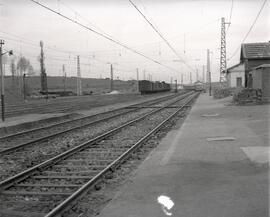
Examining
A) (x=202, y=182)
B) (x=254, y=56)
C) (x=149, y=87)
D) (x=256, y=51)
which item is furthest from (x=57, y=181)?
(x=149, y=87)

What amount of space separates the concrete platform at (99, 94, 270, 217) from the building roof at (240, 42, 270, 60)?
36700 mm

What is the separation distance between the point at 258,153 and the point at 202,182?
3392 millimetres

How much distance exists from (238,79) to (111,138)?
43.5m

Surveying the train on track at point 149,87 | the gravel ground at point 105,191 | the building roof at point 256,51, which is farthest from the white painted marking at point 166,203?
the train on track at point 149,87

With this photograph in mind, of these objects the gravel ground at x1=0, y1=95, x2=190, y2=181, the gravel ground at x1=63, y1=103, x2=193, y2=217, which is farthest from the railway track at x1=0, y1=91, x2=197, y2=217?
the gravel ground at x1=0, y1=95, x2=190, y2=181

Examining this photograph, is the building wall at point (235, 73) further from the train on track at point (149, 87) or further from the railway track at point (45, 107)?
the train on track at point (149, 87)

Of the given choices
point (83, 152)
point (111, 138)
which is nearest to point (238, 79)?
point (111, 138)

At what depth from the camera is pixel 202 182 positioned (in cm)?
809

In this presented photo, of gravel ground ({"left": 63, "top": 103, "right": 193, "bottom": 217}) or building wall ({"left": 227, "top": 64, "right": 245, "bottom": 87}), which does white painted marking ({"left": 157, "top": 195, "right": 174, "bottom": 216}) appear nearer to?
gravel ground ({"left": 63, "top": 103, "right": 193, "bottom": 217})

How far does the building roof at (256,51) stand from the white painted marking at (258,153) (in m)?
38.8

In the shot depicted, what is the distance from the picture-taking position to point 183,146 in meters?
13.2

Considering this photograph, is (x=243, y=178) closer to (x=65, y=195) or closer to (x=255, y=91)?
(x=65, y=195)

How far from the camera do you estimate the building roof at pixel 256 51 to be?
161 feet

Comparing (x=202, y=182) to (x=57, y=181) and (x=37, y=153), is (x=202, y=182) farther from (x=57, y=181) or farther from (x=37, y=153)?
(x=37, y=153)
